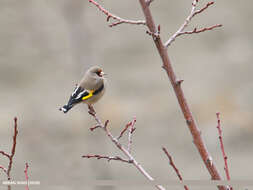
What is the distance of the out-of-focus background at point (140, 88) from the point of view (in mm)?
11344

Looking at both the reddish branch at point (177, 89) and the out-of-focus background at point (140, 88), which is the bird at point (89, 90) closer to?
the reddish branch at point (177, 89)

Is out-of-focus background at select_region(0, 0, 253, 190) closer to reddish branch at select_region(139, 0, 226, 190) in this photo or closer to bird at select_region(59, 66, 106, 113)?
bird at select_region(59, 66, 106, 113)

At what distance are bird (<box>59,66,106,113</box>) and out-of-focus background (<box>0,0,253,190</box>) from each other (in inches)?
148

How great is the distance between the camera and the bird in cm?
513

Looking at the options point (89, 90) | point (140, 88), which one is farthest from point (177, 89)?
point (140, 88)

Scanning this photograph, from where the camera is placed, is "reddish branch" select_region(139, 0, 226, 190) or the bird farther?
the bird

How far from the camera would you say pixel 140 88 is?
15.2 meters

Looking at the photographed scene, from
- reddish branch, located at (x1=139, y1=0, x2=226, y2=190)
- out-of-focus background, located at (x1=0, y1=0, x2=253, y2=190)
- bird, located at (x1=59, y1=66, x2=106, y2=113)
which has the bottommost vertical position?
reddish branch, located at (x1=139, y1=0, x2=226, y2=190)

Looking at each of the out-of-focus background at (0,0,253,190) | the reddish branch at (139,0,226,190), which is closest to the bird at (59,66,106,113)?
the reddish branch at (139,0,226,190)

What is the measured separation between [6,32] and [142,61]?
16.9 ft

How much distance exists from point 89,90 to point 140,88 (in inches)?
392

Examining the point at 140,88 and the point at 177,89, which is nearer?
the point at 177,89

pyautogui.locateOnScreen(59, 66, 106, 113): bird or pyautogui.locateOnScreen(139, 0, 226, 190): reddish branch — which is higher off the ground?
pyautogui.locateOnScreen(59, 66, 106, 113): bird

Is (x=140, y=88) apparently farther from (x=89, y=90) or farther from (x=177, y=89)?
(x=177, y=89)
